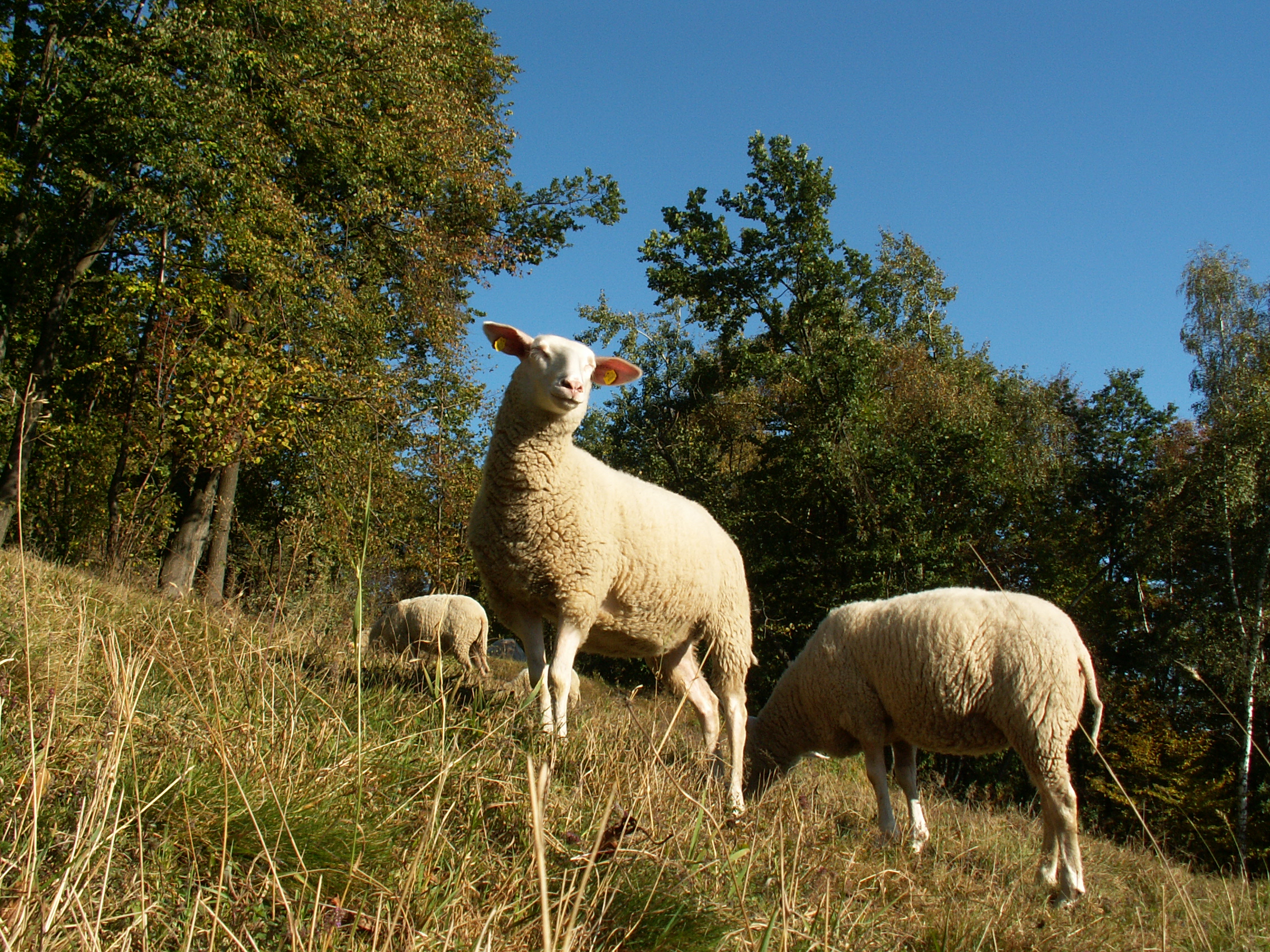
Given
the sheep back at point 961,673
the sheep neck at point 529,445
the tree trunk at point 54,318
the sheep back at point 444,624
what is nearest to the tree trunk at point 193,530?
the tree trunk at point 54,318

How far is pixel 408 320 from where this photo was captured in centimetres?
1612

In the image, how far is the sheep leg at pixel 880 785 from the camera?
5.12 m

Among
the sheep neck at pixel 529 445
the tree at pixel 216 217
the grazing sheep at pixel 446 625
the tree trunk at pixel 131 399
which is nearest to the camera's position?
the sheep neck at pixel 529 445

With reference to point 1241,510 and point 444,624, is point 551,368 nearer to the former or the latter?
point 444,624

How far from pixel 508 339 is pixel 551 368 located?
1.42ft

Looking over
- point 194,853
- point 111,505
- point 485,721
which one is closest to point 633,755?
point 485,721

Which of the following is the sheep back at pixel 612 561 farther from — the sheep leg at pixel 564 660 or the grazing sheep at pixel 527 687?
the grazing sheep at pixel 527 687

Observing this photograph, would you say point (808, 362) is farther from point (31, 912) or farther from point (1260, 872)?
point (31, 912)

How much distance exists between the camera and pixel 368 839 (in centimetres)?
195

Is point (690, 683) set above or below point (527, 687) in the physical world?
above

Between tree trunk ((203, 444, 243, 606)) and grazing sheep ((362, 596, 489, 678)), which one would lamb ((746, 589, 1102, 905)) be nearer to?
grazing sheep ((362, 596, 489, 678))

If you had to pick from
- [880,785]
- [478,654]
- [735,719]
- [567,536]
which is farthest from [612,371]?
[478,654]

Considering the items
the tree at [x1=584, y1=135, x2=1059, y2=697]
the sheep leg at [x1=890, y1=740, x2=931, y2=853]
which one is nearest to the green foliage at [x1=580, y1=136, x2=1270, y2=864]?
the tree at [x1=584, y1=135, x2=1059, y2=697]

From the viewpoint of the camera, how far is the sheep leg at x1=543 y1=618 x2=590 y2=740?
A: 3.99 metres
